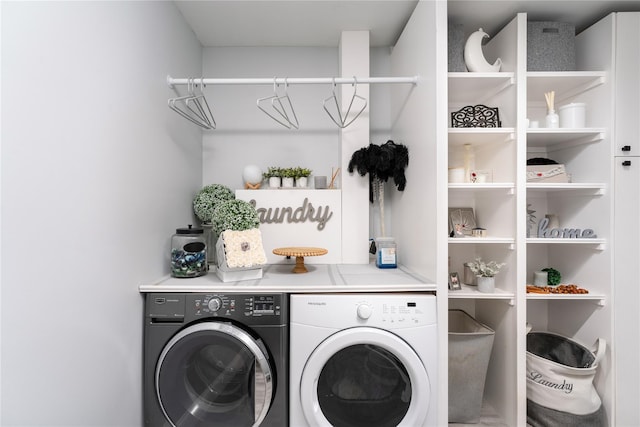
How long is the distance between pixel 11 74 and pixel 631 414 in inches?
124

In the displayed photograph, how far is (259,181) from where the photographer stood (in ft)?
7.39

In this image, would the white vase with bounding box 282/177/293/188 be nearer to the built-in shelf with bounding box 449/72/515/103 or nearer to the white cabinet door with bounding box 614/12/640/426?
the built-in shelf with bounding box 449/72/515/103

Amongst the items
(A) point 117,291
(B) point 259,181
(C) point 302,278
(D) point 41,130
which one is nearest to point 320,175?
(B) point 259,181

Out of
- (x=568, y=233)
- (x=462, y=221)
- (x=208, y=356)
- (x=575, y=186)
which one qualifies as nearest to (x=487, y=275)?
(x=462, y=221)

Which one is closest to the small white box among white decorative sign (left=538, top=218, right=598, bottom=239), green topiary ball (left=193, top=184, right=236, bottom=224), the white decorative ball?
white decorative sign (left=538, top=218, right=598, bottom=239)

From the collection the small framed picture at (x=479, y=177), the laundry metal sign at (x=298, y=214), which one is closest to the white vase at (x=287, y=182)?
the laundry metal sign at (x=298, y=214)

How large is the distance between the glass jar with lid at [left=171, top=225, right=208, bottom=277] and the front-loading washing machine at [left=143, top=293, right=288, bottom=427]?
0.21 meters

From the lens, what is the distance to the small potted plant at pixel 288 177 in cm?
224

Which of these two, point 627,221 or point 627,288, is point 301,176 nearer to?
point 627,221

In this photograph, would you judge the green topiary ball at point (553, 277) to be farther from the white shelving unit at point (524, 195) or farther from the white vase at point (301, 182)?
the white vase at point (301, 182)

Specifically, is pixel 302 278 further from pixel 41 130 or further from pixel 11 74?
pixel 11 74

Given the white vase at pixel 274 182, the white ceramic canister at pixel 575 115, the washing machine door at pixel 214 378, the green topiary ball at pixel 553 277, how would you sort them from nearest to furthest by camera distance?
1. the washing machine door at pixel 214 378
2. the white ceramic canister at pixel 575 115
3. the green topiary ball at pixel 553 277
4. the white vase at pixel 274 182

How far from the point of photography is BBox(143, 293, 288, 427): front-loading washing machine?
1.52 meters

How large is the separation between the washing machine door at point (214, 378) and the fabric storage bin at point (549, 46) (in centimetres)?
229
